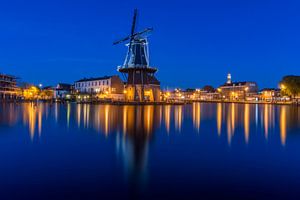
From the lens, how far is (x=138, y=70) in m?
62.9

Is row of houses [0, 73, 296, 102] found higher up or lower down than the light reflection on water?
higher up

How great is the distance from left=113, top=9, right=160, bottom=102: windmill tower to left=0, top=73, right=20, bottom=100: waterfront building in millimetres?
47915

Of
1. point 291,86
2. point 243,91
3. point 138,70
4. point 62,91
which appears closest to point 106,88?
point 138,70

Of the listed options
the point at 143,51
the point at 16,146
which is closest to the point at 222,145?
the point at 16,146

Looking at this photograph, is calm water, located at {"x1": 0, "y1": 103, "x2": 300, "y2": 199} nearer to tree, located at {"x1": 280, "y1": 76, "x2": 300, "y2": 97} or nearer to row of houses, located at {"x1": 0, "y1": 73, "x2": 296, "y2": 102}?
row of houses, located at {"x1": 0, "y1": 73, "x2": 296, "y2": 102}

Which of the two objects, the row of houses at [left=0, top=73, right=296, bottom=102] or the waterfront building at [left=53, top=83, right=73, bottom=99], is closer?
the row of houses at [left=0, top=73, right=296, bottom=102]

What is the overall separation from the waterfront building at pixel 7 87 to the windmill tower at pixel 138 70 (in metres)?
47.9

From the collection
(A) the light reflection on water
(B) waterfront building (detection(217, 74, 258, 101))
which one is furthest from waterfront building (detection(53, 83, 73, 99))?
(B) waterfront building (detection(217, 74, 258, 101))

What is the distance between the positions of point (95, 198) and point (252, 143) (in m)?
10.8

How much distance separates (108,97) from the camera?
266 ft

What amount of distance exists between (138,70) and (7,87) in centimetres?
5421

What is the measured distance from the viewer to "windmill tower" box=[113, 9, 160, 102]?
62.6m

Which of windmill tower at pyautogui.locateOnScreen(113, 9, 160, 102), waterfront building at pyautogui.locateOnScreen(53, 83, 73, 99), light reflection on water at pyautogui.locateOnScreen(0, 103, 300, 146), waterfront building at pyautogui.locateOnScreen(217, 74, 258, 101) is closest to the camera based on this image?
light reflection on water at pyautogui.locateOnScreen(0, 103, 300, 146)

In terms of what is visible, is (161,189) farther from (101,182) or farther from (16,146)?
(16,146)
